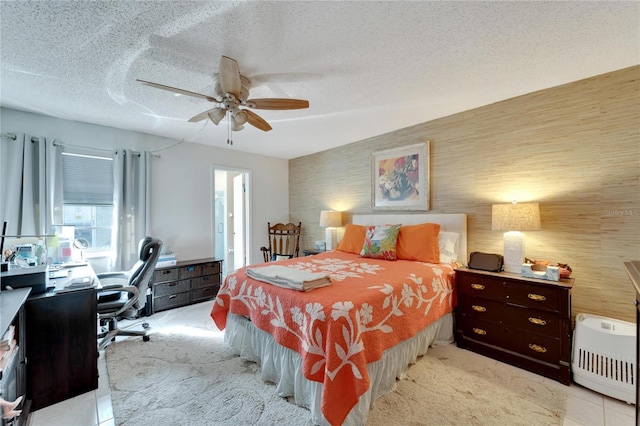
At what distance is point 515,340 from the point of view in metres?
2.29

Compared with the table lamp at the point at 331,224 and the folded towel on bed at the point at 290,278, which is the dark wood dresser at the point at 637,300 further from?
the table lamp at the point at 331,224

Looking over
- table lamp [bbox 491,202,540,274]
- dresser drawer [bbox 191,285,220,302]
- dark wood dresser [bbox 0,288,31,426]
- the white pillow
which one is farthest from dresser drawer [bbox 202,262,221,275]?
table lamp [bbox 491,202,540,274]

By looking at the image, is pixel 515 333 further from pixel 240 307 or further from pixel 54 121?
pixel 54 121

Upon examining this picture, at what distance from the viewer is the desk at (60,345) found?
180cm

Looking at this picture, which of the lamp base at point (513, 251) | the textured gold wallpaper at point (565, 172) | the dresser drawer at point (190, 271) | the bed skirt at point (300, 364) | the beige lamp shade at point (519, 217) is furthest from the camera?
the dresser drawer at point (190, 271)

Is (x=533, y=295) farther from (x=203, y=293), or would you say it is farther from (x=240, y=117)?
(x=203, y=293)

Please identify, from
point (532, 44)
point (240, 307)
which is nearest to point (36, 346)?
point (240, 307)

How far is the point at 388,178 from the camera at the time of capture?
3.85m

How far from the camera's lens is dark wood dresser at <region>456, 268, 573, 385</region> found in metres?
2.07

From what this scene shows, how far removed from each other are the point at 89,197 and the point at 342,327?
3814mm

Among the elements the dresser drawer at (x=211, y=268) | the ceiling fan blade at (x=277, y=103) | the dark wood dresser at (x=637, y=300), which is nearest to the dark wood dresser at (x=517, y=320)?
the dark wood dresser at (x=637, y=300)

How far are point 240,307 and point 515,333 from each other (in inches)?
96.8

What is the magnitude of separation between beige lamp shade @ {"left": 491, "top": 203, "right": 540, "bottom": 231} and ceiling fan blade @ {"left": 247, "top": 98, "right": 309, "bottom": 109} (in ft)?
6.88

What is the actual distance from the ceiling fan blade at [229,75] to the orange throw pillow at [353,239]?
7.86 feet
